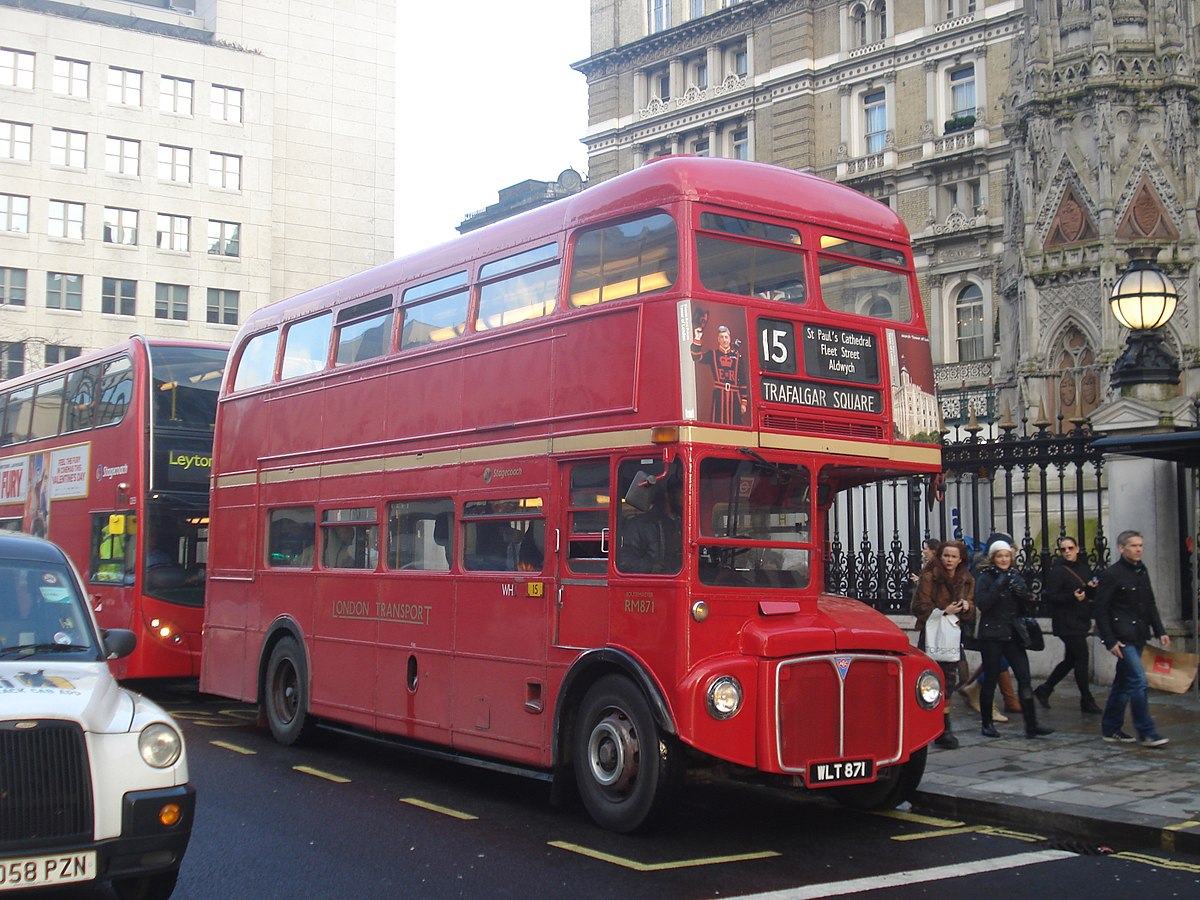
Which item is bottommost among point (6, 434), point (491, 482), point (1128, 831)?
point (1128, 831)

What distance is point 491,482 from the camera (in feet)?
34.2

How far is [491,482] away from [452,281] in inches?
79.1

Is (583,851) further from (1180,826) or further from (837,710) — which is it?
(1180,826)

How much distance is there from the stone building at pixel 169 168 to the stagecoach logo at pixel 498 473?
52.7 m

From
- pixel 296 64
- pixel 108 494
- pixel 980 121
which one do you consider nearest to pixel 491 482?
pixel 108 494

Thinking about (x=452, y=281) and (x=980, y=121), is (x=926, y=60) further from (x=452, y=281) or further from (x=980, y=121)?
(x=452, y=281)

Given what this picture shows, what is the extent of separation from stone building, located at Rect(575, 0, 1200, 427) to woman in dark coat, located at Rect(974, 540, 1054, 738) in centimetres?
372

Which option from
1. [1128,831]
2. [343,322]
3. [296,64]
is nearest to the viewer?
[1128,831]

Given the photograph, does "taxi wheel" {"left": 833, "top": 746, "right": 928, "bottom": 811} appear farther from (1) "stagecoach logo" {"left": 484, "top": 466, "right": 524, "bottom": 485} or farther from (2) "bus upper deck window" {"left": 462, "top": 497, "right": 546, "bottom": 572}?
(1) "stagecoach logo" {"left": 484, "top": 466, "right": 524, "bottom": 485}

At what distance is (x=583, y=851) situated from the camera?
8.26m

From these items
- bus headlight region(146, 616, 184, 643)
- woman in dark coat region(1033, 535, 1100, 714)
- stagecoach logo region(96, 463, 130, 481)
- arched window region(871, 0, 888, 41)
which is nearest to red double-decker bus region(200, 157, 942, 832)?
woman in dark coat region(1033, 535, 1100, 714)

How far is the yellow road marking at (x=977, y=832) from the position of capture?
8.61m

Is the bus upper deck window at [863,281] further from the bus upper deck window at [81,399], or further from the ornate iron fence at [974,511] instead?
the bus upper deck window at [81,399]

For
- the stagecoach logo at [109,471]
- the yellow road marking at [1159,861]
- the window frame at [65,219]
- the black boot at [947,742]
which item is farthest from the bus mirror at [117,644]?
the window frame at [65,219]
